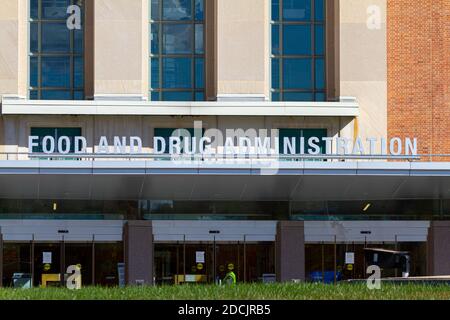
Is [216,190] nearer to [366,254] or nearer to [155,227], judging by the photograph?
[155,227]

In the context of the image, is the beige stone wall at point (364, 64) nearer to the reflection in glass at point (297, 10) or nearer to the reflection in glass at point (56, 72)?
the reflection in glass at point (297, 10)

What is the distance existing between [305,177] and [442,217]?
20.4 ft

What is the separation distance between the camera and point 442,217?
43.8 metres

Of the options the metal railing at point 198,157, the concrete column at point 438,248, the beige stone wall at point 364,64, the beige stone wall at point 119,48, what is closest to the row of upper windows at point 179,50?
the beige stone wall at point 119,48

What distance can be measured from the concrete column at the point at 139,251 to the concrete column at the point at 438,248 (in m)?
9.67

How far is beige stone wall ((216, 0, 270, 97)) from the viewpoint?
142ft

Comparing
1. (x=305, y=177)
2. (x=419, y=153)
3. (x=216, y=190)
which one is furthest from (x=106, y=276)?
(x=419, y=153)

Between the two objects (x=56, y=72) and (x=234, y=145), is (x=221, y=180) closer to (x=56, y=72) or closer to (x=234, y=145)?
(x=234, y=145)

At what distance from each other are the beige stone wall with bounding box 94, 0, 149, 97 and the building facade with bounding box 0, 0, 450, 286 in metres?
0.05

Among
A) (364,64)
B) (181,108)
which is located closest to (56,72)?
(181,108)

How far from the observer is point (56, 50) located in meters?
44.2

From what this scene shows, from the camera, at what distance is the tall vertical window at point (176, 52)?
145 ft

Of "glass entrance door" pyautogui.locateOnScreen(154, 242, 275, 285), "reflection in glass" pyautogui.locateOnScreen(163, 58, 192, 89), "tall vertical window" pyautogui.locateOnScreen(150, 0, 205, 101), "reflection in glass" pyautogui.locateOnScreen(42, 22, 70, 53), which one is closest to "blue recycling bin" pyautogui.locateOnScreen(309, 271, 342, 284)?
"glass entrance door" pyautogui.locateOnScreen(154, 242, 275, 285)

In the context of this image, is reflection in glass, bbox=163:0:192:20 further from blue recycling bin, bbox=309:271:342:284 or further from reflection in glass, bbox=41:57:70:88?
blue recycling bin, bbox=309:271:342:284
